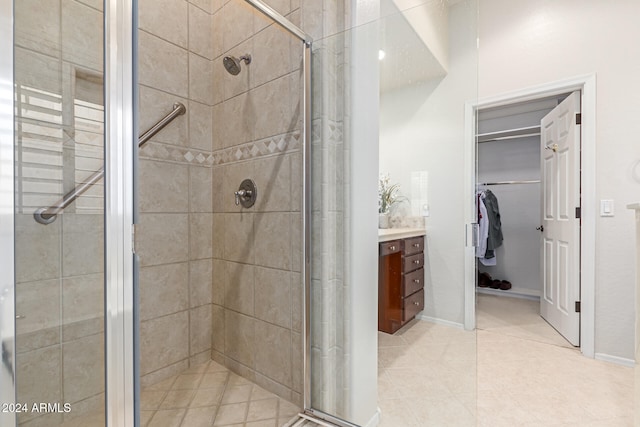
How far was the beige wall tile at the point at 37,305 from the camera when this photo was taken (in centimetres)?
76

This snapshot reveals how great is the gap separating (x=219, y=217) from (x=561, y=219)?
280 centimetres

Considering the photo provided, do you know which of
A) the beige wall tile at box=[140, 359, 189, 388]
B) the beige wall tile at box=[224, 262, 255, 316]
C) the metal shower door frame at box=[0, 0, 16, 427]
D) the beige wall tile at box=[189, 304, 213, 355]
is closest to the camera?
the metal shower door frame at box=[0, 0, 16, 427]

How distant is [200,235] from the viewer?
192cm

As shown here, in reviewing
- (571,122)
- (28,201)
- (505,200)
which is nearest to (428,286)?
(28,201)

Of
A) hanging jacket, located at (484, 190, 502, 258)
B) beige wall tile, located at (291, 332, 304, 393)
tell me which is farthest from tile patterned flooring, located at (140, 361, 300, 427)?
hanging jacket, located at (484, 190, 502, 258)

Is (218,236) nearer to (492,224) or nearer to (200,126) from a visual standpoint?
(200,126)

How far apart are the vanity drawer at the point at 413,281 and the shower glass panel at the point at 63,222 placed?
4.16ft

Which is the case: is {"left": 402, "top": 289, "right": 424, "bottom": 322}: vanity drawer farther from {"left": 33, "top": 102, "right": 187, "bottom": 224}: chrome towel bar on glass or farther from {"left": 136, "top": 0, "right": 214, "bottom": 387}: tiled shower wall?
{"left": 33, "top": 102, "right": 187, "bottom": 224}: chrome towel bar on glass

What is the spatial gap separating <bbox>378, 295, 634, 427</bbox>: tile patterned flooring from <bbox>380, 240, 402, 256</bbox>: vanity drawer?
1.29ft

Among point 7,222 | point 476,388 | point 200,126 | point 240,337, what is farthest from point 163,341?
point 476,388

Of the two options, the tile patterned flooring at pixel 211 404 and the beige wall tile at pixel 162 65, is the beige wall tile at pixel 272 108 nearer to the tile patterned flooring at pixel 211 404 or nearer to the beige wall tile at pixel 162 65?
the beige wall tile at pixel 162 65

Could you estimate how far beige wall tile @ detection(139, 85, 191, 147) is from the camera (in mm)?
1648

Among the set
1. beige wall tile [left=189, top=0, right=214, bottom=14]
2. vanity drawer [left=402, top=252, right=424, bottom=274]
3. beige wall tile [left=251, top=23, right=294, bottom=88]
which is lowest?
vanity drawer [left=402, top=252, right=424, bottom=274]

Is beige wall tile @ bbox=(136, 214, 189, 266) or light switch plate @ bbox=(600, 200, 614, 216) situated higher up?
light switch plate @ bbox=(600, 200, 614, 216)
